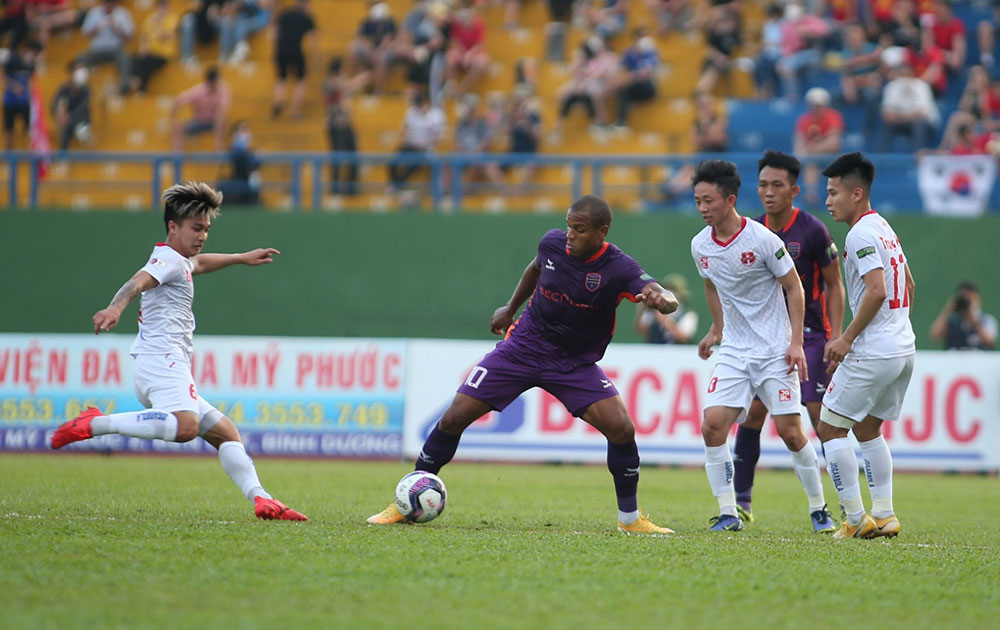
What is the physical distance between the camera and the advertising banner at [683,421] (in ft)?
48.8

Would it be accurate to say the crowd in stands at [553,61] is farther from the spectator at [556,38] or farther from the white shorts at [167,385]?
the white shorts at [167,385]

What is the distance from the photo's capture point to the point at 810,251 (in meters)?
8.77

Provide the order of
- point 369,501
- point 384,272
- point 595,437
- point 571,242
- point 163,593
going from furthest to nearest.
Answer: point 384,272
point 595,437
point 369,501
point 571,242
point 163,593

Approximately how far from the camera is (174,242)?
800 centimetres

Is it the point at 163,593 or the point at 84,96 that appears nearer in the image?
the point at 163,593

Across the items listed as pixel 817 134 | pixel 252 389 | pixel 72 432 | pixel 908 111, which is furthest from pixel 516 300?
pixel 908 111

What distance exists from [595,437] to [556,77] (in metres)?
10.2

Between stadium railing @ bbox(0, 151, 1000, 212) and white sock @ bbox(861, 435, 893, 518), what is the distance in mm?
10526

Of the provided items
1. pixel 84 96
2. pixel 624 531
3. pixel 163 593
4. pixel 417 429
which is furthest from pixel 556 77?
pixel 163 593

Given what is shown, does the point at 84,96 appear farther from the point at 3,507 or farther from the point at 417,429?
the point at 3,507

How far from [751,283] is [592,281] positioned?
118cm

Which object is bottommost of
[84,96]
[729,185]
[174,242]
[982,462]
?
[982,462]

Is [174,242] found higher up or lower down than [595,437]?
higher up

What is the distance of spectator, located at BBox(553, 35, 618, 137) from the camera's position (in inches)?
856
